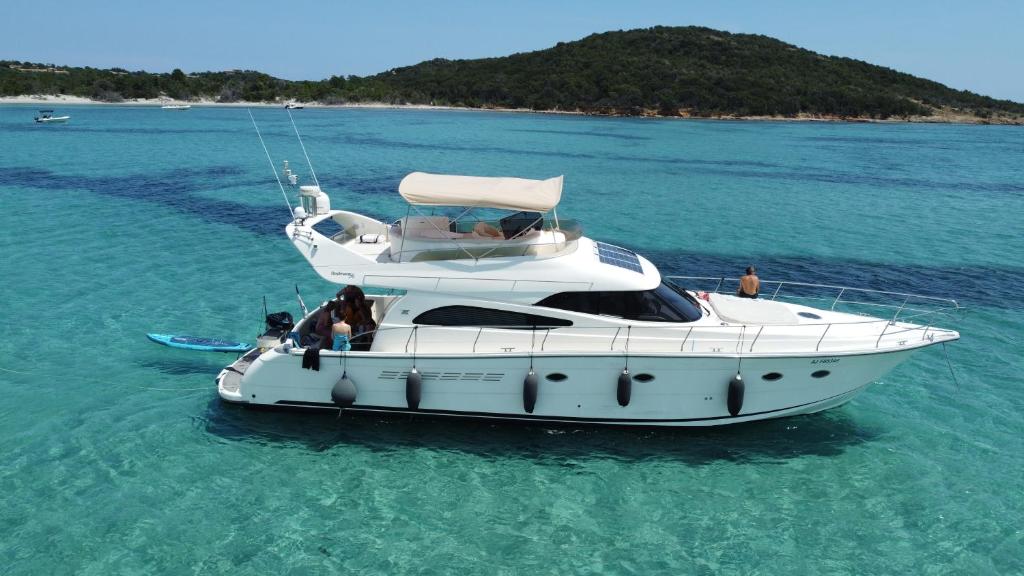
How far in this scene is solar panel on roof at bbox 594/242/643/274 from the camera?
10734 millimetres

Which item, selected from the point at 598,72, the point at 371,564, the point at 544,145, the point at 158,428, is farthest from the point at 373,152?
the point at 598,72

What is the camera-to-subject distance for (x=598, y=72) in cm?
16062

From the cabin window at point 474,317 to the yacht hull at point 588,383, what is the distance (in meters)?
0.71

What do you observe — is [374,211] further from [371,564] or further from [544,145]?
[544,145]

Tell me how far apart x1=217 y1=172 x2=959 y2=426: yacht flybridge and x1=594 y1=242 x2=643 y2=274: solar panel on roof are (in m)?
0.07

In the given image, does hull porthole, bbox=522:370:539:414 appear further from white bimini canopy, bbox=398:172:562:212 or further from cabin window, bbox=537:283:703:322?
white bimini canopy, bbox=398:172:562:212

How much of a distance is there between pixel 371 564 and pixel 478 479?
2045 millimetres

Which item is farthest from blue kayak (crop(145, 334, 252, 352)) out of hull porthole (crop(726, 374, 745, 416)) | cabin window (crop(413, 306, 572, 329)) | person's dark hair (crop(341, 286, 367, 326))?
hull porthole (crop(726, 374, 745, 416))

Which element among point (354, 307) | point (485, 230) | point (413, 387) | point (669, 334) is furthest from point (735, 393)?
point (354, 307)

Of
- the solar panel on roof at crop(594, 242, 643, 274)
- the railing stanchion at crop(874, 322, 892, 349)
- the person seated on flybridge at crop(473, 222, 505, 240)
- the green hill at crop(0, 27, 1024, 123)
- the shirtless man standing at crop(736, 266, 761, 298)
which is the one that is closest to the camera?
the railing stanchion at crop(874, 322, 892, 349)

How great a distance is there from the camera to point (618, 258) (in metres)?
11.0

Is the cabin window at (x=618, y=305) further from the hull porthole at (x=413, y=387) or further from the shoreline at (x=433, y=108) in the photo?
the shoreline at (x=433, y=108)

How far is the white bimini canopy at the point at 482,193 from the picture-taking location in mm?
10266

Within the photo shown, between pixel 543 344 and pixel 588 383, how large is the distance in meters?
0.88
